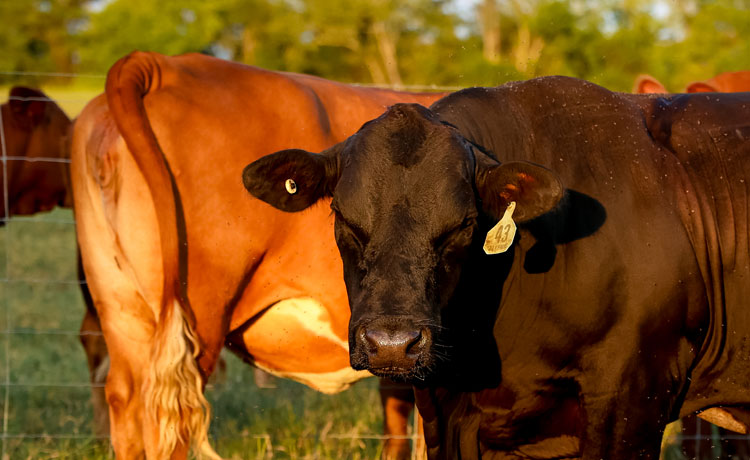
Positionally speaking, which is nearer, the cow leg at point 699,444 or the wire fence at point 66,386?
the wire fence at point 66,386

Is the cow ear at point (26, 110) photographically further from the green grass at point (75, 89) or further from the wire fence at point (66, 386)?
the green grass at point (75, 89)

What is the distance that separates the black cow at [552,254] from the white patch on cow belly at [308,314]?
819 mm

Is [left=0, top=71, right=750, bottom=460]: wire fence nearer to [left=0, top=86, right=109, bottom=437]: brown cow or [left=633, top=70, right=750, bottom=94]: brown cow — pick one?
[left=0, top=86, right=109, bottom=437]: brown cow

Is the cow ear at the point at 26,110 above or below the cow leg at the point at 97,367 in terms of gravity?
above

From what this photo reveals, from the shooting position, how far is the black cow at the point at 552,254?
2.93 meters

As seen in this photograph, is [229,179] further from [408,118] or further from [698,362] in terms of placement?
[698,362]

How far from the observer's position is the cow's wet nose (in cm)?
272

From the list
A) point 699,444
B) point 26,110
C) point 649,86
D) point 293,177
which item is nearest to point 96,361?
point 26,110

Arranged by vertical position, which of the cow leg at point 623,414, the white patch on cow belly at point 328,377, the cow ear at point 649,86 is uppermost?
the cow ear at point 649,86

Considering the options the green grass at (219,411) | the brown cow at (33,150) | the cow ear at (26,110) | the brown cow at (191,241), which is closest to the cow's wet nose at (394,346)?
the brown cow at (191,241)

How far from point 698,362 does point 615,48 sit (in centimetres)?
2120

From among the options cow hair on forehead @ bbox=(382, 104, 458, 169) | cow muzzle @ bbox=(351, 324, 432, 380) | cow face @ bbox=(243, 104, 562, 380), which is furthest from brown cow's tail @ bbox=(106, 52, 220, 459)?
cow muzzle @ bbox=(351, 324, 432, 380)

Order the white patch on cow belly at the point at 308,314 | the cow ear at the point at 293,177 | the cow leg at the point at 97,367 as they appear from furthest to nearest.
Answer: the cow leg at the point at 97,367 < the white patch on cow belly at the point at 308,314 < the cow ear at the point at 293,177

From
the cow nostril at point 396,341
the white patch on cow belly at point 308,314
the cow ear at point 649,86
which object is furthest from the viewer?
the cow ear at point 649,86
